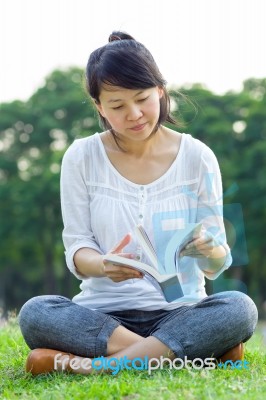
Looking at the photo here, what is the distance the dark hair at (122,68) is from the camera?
4070 mm

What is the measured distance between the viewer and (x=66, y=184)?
175 inches

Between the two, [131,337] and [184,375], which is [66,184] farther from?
[184,375]

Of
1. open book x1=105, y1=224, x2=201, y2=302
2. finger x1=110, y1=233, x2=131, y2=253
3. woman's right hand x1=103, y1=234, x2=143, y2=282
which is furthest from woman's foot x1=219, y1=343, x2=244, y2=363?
finger x1=110, y1=233, x2=131, y2=253

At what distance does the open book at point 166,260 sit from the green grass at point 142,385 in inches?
15.8

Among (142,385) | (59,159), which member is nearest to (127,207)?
(142,385)

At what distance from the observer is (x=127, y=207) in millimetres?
4305

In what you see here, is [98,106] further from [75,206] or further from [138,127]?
[75,206]

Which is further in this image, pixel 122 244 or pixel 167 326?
pixel 167 326

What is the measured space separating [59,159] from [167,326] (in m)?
23.2

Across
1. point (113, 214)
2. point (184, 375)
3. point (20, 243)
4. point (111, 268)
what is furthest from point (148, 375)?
point (20, 243)

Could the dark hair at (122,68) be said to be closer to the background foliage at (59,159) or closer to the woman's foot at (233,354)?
the woman's foot at (233,354)

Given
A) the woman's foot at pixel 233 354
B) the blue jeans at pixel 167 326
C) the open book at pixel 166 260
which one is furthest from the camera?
the woman's foot at pixel 233 354

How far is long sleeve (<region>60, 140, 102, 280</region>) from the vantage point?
429cm

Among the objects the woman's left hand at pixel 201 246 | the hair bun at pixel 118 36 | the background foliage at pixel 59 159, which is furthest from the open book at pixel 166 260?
the background foliage at pixel 59 159
